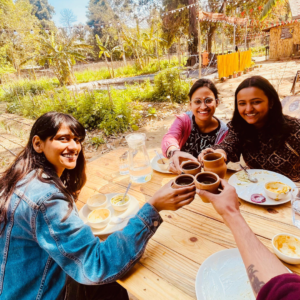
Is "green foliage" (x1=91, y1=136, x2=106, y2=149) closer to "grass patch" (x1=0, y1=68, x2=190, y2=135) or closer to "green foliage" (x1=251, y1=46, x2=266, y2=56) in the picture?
"grass patch" (x1=0, y1=68, x2=190, y2=135)

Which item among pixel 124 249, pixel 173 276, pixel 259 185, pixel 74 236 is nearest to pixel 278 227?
pixel 259 185

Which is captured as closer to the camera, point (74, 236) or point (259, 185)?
point (74, 236)

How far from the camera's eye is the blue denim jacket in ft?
3.02

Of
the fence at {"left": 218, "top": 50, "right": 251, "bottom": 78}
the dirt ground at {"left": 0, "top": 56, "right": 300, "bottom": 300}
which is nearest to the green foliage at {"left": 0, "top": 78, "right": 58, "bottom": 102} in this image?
the dirt ground at {"left": 0, "top": 56, "right": 300, "bottom": 300}

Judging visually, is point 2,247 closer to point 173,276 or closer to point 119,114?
point 173,276

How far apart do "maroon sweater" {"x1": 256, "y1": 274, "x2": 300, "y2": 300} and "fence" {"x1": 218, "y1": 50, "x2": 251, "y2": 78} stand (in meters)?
11.9

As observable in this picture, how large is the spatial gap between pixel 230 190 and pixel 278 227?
0.43 m

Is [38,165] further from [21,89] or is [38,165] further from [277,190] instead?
[21,89]

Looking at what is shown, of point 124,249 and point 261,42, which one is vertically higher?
point 261,42

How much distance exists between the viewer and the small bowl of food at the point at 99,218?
1264 mm

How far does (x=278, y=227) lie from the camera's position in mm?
1191

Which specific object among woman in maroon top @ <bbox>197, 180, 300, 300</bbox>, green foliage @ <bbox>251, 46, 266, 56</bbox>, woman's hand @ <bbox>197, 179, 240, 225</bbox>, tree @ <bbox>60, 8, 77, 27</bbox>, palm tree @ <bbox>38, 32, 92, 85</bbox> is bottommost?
woman in maroon top @ <bbox>197, 180, 300, 300</bbox>

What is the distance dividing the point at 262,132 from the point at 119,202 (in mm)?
1493

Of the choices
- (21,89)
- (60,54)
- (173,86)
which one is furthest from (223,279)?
(21,89)
